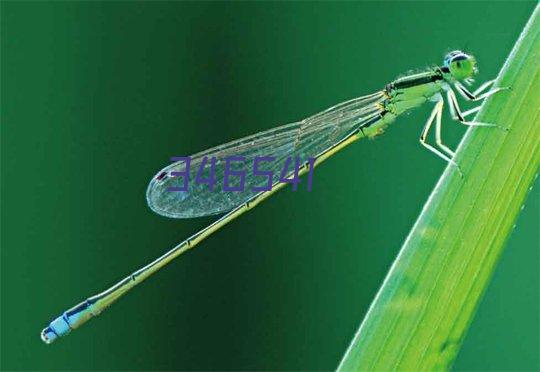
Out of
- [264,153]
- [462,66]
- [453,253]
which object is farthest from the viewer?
[264,153]

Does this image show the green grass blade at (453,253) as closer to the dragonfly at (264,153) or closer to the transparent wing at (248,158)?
the dragonfly at (264,153)

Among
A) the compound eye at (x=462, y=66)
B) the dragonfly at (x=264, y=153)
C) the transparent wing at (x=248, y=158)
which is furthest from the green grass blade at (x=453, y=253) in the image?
the transparent wing at (x=248, y=158)

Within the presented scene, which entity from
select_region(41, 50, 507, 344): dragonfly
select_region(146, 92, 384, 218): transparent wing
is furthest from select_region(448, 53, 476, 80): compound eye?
select_region(146, 92, 384, 218): transparent wing

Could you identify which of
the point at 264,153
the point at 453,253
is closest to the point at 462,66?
the point at 264,153

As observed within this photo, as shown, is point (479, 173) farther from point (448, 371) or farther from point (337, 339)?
point (337, 339)

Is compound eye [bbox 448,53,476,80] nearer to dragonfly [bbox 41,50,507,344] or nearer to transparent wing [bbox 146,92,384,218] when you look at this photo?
dragonfly [bbox 41,50,507,344]

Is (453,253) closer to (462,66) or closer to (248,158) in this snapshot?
(462,66)
